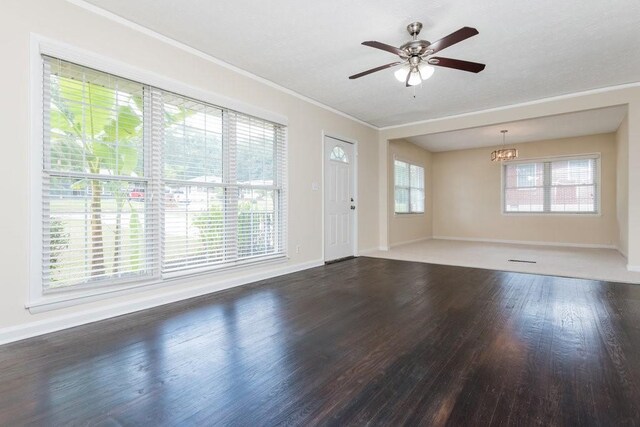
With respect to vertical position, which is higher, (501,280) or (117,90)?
(117,90)

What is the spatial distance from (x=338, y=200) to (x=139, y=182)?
343 centimetres

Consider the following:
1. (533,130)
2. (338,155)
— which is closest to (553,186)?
(533,130)

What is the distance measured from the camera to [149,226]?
10.3 feet

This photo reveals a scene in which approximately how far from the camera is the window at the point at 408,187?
8.07 meters

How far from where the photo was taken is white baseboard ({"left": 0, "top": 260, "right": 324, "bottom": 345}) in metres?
2.39

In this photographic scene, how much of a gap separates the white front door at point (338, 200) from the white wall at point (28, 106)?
0.82 metres

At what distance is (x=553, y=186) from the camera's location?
26.6 ft

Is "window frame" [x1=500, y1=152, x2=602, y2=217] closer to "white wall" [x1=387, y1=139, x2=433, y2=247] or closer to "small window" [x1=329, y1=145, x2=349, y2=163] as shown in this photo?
"white wall" [x1=387, y1=139, x2=433, y2=247]

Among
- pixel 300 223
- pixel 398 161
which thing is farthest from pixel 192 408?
pixel 398 161

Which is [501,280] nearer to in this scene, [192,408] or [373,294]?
[373,294]

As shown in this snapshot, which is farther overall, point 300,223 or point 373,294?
point 300,223

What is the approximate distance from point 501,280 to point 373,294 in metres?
1.89

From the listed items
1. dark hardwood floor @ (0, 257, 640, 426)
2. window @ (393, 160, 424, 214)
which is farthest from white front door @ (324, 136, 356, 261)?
dark hardwood floor @ (0, 257, 640, 426)

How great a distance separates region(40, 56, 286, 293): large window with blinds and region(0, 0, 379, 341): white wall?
15 cm
